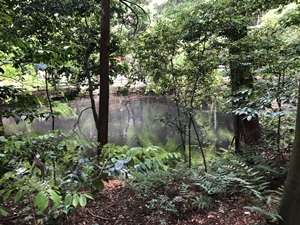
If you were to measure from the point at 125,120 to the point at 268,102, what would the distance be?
11726 millimetres

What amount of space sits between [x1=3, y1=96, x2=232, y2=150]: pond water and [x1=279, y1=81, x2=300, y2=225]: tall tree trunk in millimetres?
5369

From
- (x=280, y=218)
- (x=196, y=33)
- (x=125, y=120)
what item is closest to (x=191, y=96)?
(x=196, y=33)

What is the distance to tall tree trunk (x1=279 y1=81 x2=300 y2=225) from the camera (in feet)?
4.49

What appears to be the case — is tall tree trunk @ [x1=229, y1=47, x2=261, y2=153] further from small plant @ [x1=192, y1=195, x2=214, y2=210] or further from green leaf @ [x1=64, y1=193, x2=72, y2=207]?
green leaf @ [x1=64, y1=193, x2=72, y2=207]

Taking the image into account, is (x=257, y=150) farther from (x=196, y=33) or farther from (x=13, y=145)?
(x=13, y=145)

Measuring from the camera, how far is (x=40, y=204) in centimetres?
85

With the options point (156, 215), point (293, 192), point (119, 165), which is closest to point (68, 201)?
point (119, 165)

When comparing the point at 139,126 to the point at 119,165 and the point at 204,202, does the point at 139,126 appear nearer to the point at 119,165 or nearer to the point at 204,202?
the point at 204,202

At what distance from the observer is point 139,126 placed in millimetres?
12219

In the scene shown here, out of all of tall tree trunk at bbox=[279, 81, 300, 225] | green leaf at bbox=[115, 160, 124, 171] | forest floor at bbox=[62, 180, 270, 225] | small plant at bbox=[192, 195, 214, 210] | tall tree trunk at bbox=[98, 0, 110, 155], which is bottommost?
forest floor at bbox=[62, 180, 270, 225]

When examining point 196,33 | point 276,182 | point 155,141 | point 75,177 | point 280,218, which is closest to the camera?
point 75,177

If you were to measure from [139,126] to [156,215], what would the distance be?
32.5 ft

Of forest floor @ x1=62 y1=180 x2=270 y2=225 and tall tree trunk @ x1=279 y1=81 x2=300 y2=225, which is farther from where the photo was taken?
forest floor @ x1=62 y1=180 x2=270 y2=225

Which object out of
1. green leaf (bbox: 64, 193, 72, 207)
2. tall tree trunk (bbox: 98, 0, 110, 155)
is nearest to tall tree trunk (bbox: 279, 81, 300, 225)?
green leaf (bbox: 64, 193, 72, 207)
